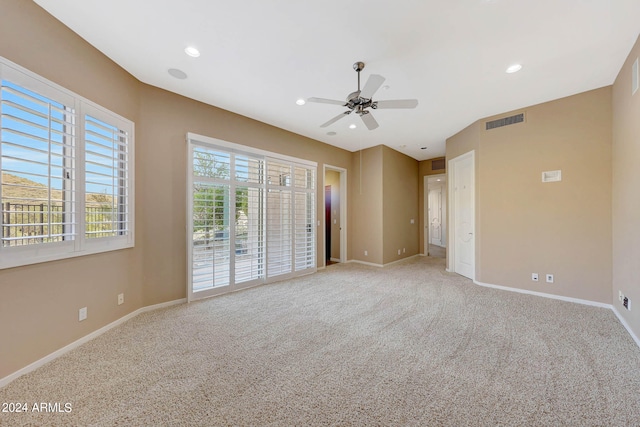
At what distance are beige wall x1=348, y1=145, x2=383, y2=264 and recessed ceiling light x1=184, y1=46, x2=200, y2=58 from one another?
4.35 metres

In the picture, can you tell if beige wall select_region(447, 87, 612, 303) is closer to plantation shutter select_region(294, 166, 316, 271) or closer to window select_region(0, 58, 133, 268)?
plantation shutter select_region(294, 166, 316, 271)

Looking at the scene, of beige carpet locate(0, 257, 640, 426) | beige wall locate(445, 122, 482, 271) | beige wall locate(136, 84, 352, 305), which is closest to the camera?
beige carpet locate(0, 257, 640, 426)

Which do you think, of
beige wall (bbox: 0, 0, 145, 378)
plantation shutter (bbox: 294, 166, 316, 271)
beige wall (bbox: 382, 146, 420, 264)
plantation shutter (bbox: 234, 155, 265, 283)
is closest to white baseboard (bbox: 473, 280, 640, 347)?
beige wall (bbox: 382, 146, 420, 264)

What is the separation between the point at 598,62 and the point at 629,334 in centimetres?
300

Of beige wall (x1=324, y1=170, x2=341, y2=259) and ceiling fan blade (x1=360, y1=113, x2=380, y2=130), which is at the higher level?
ceiling fan blade (x1=360, y1=113, x2=380, y2=130)

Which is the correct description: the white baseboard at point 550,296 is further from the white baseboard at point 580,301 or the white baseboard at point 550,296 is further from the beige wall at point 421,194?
the beige wall at point 421,194

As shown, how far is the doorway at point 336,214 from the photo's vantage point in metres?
6.33

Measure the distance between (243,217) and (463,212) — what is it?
173 inches

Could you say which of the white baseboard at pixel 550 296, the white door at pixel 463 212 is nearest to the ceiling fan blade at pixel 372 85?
the white door at pixel 463 212

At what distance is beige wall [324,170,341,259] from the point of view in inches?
260

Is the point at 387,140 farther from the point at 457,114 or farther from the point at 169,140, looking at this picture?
the point at 169,140

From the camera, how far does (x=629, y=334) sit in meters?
2.57

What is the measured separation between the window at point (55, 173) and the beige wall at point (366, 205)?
4.80 metres

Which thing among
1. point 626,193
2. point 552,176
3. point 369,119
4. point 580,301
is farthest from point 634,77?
point 580,301
